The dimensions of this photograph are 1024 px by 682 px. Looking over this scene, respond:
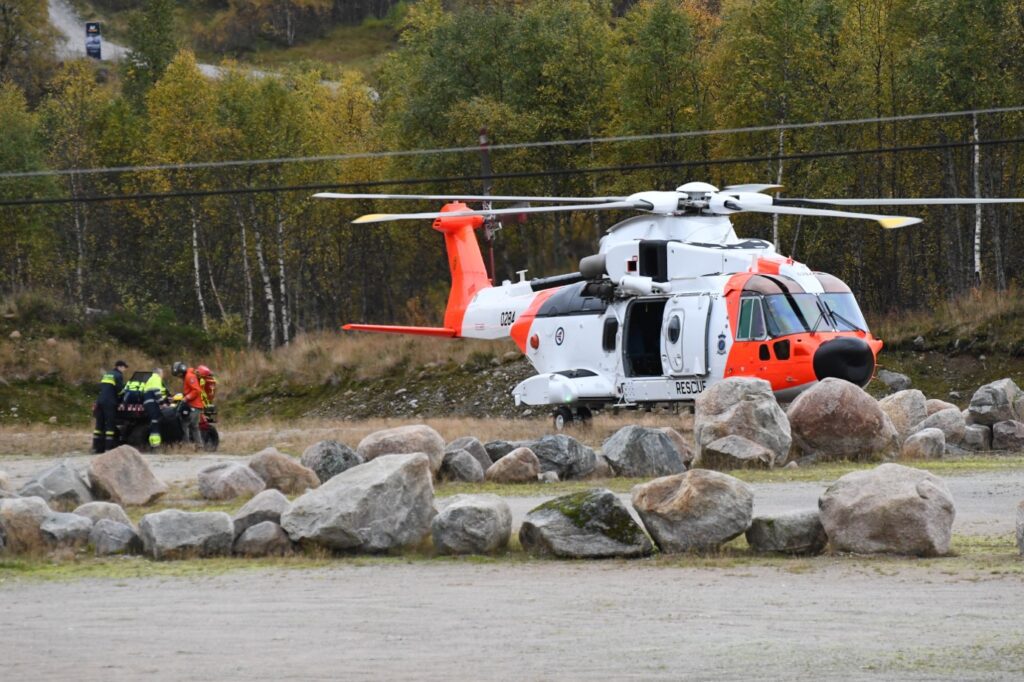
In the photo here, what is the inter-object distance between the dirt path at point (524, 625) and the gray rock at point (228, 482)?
5.93 m

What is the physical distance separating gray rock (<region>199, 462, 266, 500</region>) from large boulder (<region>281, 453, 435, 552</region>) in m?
5.10

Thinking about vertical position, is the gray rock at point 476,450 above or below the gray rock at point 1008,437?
above

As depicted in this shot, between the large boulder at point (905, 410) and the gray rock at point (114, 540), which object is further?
the large boulder at point (905, 410)

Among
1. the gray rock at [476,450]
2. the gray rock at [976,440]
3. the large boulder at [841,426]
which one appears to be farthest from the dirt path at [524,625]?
the gray rock at [976,440]

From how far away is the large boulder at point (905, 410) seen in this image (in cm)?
2342

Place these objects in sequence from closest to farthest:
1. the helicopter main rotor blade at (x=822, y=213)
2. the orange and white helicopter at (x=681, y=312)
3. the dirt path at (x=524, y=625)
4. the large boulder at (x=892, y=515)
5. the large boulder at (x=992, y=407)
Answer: the dirt path at (x=524, y=625) < the large boulder at (x=892, y=515) < the large boulder at (x=992, y=407) < the helicopter main rotor blade at (x=822, y=213) < the orange and white helicopter at (x=681, y=312)

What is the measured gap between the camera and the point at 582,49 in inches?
2188

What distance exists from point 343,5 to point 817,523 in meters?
120

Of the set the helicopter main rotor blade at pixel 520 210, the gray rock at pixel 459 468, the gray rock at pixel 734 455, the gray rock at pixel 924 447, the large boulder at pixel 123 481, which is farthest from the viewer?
the helicopter main rotor blade at pixel 520 210

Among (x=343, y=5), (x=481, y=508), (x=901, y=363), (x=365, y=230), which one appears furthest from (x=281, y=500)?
(x=343, y=5)

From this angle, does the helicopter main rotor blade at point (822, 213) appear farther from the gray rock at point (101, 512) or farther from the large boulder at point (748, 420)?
the gray rock at point (101, 512)

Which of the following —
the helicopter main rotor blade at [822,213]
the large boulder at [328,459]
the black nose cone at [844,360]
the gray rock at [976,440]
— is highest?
the helicopter main rotor blade at [822,213]

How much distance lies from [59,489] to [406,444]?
428 centimetres

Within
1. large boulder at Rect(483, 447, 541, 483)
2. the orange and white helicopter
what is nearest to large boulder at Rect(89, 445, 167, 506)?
large boulder at Rect(483, 447, 541, 483)
